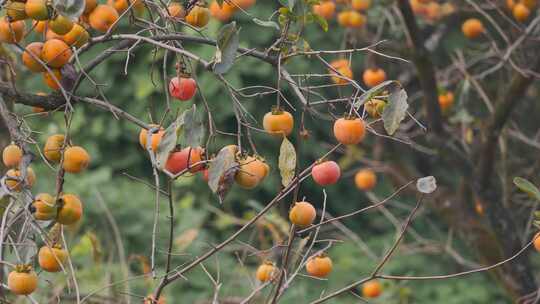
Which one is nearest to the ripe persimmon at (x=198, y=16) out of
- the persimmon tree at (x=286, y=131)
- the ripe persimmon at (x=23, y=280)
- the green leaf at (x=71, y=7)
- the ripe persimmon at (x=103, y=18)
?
the persimmon tree at (x=286, y=131)

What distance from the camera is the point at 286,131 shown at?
132cm

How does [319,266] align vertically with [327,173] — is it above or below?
below

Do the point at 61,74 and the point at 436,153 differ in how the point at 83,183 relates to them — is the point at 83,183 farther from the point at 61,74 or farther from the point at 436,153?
the point at 61,74

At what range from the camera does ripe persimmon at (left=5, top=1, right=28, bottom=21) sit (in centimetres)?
131

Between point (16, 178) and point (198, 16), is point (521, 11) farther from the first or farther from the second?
point (16, 178)

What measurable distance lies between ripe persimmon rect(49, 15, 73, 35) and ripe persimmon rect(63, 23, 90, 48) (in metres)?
0.11

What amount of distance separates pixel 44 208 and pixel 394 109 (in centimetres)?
48

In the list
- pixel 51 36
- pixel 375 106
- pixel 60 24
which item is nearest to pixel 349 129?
pixel 375 106

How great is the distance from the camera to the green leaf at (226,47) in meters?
1.21

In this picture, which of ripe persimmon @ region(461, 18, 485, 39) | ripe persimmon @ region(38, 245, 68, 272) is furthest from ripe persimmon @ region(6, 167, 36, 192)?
ripe persimmon @ region(461, 18, 485, 39)

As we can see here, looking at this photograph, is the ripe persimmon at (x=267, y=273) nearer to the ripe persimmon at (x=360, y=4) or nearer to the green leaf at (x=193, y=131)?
the green leaf at (x=193, y=131)

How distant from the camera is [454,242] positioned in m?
4.70

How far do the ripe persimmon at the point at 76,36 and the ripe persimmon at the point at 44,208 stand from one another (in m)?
0.26

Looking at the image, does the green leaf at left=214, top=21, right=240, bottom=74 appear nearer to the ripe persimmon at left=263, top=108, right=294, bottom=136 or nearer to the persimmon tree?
the persimmon tree
